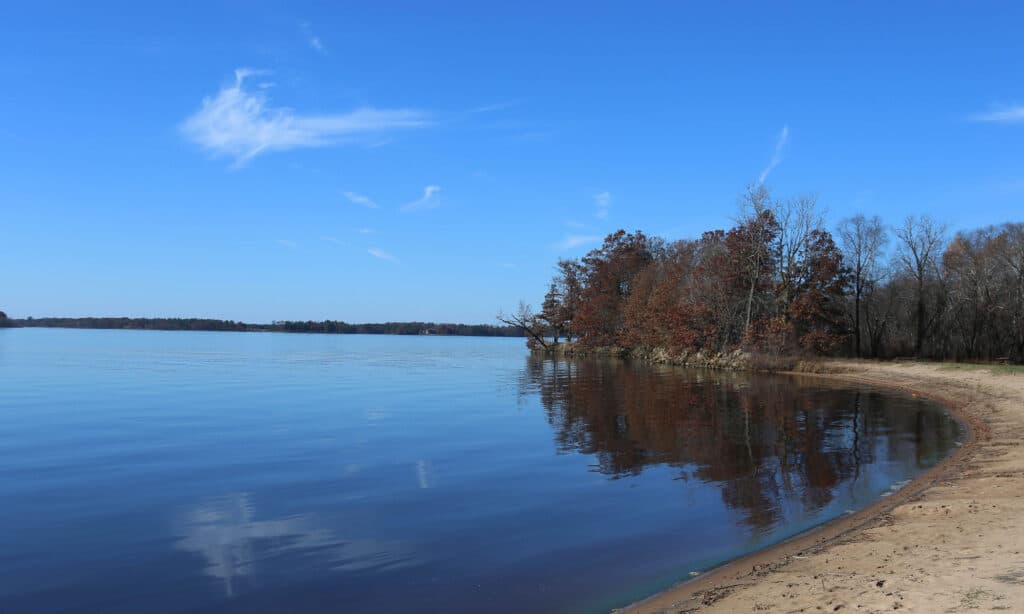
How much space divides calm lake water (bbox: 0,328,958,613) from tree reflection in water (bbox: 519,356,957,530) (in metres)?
0.12

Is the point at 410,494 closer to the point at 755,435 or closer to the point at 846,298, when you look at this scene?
the point at 755,435

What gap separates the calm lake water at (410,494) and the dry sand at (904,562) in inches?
30.0

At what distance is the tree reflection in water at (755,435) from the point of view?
46.9 feet

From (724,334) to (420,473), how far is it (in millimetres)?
48436

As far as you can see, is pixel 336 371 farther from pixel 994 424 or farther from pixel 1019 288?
pixel 1019 288

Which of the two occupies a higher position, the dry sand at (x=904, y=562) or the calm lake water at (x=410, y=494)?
the dry sand at (x=904, y=562)

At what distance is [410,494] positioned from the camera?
1315 centimetres

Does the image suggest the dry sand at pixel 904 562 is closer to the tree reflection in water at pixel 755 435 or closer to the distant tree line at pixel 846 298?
the tree reflection in water at pixel 755 435

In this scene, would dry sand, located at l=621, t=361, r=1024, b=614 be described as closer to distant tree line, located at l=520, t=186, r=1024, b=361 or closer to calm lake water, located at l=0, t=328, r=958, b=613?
calm lake water, located at l=0, t=328, r=958, b=613

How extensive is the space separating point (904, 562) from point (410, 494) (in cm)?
854

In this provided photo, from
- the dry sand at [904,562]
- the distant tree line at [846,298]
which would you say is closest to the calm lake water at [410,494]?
the dry sand at [904,562]

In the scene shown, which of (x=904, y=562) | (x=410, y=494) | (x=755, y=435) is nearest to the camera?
(x=904, y=562)

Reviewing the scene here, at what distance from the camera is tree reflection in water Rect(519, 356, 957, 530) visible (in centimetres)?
1430

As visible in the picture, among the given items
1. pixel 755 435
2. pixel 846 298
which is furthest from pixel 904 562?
pixel 846 298
